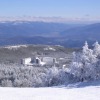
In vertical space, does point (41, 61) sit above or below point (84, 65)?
below

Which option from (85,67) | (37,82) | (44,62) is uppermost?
(85,67)

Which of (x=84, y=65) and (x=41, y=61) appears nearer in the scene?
(x=84, y=65)

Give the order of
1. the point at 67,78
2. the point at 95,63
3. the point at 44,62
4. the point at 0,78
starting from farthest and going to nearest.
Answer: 1. the point at 44,62
2. the point at 0,78
3. the point at 67,78
4. the point at 95,63

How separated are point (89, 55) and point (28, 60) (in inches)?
5030

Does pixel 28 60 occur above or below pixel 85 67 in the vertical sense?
below

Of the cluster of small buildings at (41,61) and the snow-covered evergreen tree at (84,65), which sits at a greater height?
the snow-covered evergreen tree at (84,65)

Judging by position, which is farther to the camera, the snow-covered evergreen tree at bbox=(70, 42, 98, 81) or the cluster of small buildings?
the cluster of small buildings

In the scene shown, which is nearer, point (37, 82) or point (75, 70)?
point (75, 70)

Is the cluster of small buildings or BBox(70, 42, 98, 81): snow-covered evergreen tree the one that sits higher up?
BBox(70, 42, 98, 81): snow-covered evergreen tree

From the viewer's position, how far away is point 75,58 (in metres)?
61.7

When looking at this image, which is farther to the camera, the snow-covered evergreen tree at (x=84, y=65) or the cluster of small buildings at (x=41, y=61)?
the cluster of small buildings at (x=41, y=61)

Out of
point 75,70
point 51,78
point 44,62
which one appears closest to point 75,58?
point 75,70
